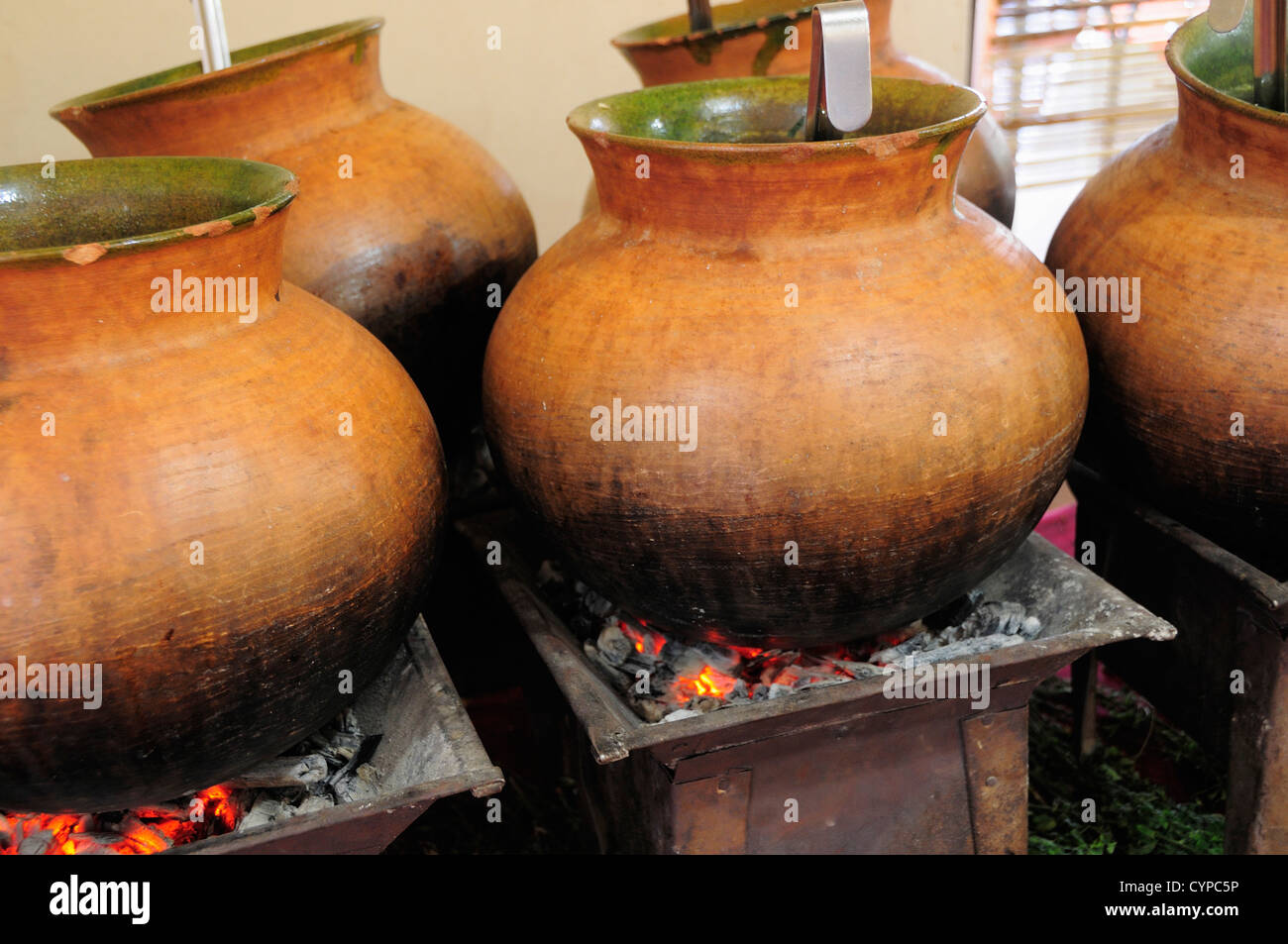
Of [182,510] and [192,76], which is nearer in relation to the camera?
[182,510]

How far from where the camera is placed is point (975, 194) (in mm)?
2299

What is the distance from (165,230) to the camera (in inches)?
58.5

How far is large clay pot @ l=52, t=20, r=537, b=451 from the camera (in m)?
1.76

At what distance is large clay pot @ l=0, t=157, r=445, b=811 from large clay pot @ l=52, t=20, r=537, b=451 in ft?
1.19

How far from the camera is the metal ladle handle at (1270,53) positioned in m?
1.71

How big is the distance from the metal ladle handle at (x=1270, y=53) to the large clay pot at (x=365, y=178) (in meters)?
1.14

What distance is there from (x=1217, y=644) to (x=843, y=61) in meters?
1.03

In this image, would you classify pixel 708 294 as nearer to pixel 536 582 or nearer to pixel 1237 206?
pixel 536 582

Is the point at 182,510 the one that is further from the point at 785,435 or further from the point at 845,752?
the point at 845,752

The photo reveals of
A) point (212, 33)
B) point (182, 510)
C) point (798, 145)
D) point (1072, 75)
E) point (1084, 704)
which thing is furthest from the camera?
A: point (1072, 75)

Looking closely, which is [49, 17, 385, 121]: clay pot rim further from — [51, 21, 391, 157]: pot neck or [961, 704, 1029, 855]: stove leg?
[961, 704, 1029, 855]: stove leg

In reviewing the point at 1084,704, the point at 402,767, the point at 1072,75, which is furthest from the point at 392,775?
the point at 1072,75

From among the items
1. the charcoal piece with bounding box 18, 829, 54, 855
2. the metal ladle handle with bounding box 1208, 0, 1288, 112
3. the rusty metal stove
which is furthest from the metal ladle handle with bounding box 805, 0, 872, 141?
the charcoal piece with bounding box 18, 829, 54, 855

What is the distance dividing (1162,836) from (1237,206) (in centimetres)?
114
